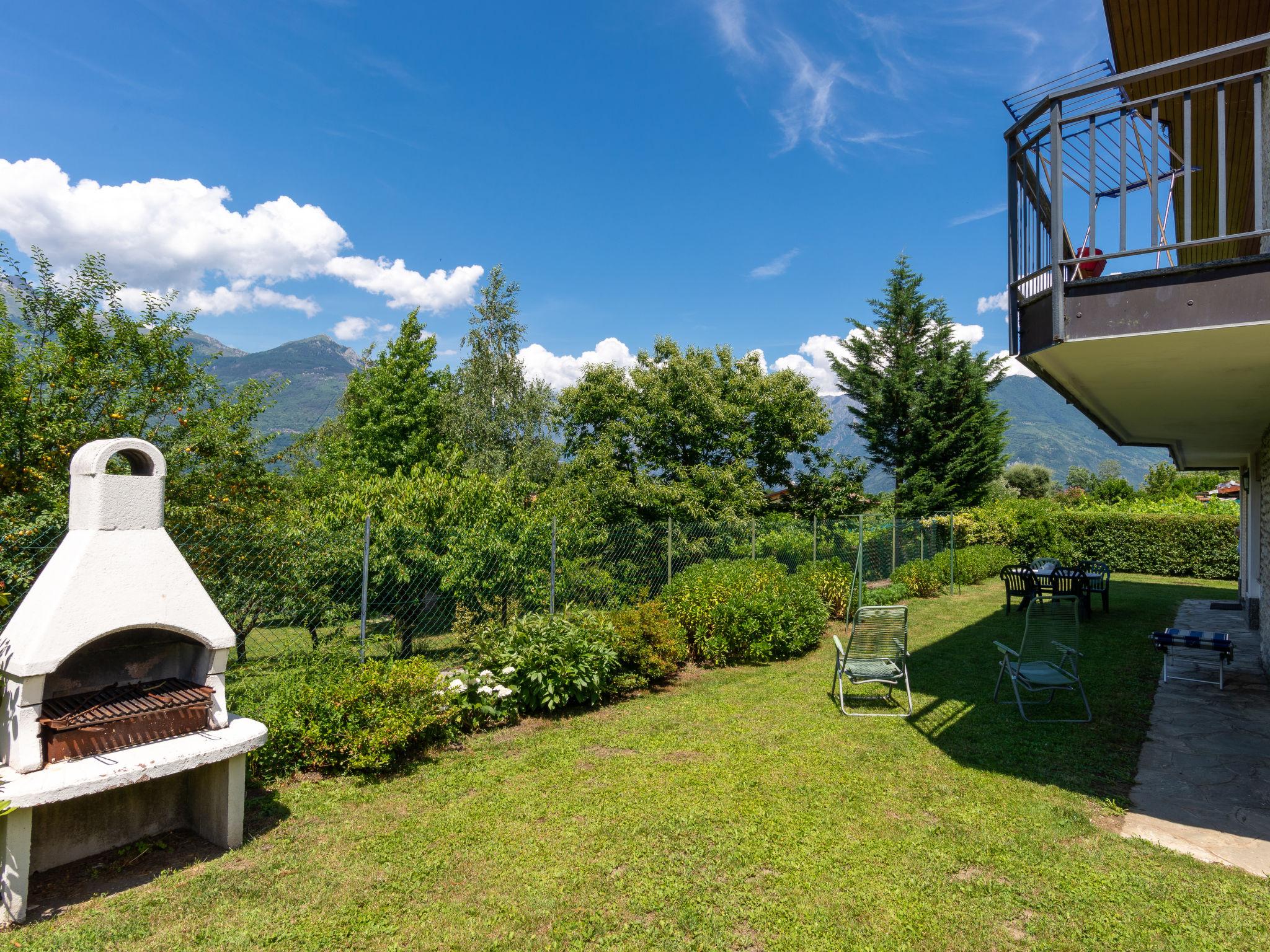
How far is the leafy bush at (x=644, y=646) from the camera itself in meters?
6.89

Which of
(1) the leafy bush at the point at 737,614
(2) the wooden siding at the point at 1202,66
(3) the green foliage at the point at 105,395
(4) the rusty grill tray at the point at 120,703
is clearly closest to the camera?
(4) the rusty grill tray at the point at 120,703

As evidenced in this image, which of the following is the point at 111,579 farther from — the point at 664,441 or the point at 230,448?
the point at 664,441

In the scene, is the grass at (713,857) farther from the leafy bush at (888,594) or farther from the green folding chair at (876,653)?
the leafy bush at (888,594)

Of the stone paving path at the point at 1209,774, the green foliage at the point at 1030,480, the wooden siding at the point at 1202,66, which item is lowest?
the stone paving path at the point at 1209,774

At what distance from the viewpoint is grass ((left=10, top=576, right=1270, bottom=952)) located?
2.89 m

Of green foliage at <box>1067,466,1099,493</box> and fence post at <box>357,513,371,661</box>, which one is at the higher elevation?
green foliage at <box>1067,466,1099,493</box>

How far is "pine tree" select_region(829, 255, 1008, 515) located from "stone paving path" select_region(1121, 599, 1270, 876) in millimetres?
18086

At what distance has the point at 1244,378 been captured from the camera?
14.3 feet

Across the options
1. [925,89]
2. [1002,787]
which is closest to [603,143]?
[925,89]

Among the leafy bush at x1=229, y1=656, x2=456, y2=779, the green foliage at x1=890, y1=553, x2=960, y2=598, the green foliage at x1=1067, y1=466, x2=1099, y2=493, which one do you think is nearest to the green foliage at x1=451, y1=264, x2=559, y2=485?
the green foliage at x1=890, y1=553, x2=960, y2=598

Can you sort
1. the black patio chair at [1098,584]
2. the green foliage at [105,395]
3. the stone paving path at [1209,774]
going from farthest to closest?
1. the black patio chair at [1098,584]
2. the green foliage at [105,395]
3. the stone paving path at [1209,774]

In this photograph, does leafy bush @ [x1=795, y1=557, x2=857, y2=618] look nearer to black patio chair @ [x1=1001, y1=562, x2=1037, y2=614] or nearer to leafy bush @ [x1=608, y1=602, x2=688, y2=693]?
black patio chair @ [x1=1001, y1=562, x2=1037, y2=614]

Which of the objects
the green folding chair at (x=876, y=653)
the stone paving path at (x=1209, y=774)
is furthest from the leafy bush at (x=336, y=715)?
the stone paving path at (x=1209, y=774)

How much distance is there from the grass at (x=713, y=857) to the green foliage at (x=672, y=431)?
8.98 meters
